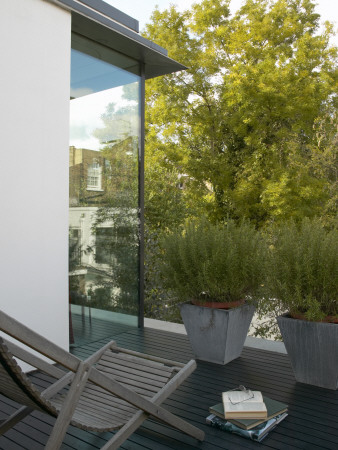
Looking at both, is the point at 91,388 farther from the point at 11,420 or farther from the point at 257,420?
the point at 257,420

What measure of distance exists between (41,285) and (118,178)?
1.64m

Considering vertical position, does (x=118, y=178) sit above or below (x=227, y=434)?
above

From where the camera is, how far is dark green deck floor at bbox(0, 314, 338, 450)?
271 cm

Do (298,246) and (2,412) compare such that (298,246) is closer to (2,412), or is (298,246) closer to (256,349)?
(256,349)

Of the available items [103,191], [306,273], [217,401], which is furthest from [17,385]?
[103,191]

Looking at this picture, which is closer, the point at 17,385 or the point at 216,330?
the point at 17,385

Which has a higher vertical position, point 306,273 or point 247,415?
point 306,273

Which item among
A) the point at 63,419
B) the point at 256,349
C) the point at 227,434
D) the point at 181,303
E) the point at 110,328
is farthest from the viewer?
the point at 110,328

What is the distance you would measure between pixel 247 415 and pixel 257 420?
6cm

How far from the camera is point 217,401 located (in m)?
3.29

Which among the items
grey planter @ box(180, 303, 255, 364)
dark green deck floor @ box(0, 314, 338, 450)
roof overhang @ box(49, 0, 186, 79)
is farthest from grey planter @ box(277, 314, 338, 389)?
roof overhang @ box(49, 0, 186, 79)

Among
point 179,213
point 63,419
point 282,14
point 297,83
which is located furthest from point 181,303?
point 282,14

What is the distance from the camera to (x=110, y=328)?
5008mm

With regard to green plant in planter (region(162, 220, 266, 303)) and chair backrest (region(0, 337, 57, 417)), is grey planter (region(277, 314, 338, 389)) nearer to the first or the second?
green plant in planter (region(162, 220, 266, 303))
